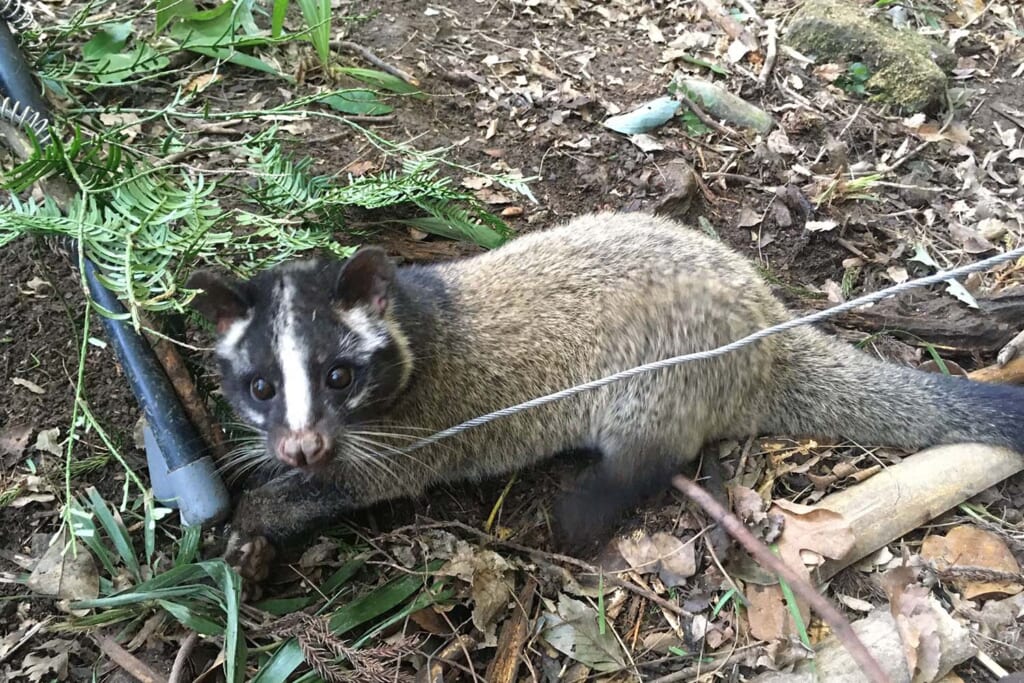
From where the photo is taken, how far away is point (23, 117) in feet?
11.8

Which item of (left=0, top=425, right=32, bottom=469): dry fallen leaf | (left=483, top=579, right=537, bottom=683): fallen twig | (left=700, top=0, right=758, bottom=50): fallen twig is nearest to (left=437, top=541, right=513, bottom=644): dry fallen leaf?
(left=483, top=579, right=537, bottom=683): fallen twig

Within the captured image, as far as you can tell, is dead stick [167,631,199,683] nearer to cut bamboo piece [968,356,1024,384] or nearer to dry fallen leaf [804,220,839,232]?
cut bamboo piece [968,356,1024,384]

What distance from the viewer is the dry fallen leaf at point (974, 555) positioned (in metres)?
3.33

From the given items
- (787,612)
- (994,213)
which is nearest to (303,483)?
(787,612)

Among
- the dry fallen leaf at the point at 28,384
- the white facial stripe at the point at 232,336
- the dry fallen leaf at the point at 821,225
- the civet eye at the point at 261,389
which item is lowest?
the dry fallen leaf at the point at 821,225

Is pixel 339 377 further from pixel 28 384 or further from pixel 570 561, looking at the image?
pixel 28 384

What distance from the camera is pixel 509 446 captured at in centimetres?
403

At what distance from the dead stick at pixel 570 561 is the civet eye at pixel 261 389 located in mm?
1047

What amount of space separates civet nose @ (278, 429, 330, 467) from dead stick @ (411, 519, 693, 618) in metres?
0.94

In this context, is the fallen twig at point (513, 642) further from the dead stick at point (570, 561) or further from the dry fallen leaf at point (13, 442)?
the dry fallen leaf at point (13, 442)

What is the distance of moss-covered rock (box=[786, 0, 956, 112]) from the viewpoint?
5.98 metres

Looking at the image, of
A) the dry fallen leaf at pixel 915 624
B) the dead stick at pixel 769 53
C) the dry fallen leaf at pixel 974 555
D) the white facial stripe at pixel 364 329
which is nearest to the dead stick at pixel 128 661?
the white facial stripe at pixel 364 329

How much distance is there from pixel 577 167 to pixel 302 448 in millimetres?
3287

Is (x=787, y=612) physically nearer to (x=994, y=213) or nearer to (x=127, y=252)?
(x=127, y=252)
